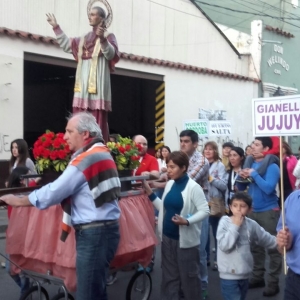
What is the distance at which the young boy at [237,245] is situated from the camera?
5781 millimetres

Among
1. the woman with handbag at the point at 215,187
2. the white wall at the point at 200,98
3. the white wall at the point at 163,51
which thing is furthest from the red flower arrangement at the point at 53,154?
the white wall at the point at 200,98

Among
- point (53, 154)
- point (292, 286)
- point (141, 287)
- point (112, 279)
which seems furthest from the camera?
point (112, 279)

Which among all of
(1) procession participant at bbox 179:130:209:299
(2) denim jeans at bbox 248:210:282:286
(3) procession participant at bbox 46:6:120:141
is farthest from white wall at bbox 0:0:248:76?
(2) denim jeans at bbox 248:210:282:286

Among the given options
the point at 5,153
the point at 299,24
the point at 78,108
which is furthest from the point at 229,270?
the point at 299,24

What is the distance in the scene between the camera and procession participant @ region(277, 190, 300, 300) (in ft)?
14.4

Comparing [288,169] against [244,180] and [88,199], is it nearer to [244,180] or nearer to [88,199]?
[244,180]

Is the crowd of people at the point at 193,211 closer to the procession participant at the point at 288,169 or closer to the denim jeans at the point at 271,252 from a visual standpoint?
the denim jeans at the point at 271,252

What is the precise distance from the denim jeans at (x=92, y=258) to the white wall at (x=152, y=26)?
9.55m

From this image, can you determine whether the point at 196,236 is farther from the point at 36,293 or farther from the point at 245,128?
the point at 245,128

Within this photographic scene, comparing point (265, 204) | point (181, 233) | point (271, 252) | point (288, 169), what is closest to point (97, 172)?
point (181, 233)

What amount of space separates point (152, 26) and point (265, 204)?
11383mm

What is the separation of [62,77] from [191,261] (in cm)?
1495

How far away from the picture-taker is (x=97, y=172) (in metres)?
4.68

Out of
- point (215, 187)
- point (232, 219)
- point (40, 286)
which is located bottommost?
point (40, 286)
